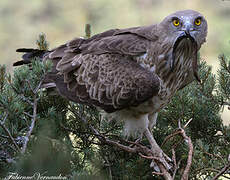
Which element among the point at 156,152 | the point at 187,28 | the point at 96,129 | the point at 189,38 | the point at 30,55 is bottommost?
the point at 156,152

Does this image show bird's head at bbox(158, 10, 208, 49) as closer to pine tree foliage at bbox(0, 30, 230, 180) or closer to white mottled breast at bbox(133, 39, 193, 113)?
white mottled breast at bbox(133, 39, 193, 113)

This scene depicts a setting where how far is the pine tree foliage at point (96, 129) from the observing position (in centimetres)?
281

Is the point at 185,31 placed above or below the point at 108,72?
above

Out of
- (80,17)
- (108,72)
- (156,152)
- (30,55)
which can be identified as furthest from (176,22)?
(80,17)

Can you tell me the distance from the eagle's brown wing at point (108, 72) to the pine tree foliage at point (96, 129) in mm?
163

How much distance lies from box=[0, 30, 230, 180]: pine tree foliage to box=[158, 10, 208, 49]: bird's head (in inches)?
12.7

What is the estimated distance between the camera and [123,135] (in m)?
4.49

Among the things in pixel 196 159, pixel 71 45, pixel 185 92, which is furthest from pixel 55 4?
pixel 196 159

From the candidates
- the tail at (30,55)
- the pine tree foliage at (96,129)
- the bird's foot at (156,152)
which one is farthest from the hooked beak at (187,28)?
the tail at (30,55)

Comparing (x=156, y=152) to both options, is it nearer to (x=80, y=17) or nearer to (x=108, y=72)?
(x=108, y=72)

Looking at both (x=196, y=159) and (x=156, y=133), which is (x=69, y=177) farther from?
(x=156, y=133)

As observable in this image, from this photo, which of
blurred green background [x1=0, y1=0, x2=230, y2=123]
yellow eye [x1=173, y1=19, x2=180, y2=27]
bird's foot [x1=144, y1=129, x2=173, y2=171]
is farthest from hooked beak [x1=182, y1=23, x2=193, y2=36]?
blurred green background [x1=0, y1=0, x2=230, y2=123]

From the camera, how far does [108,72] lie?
14.6ft

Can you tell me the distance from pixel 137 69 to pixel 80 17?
385 inches
